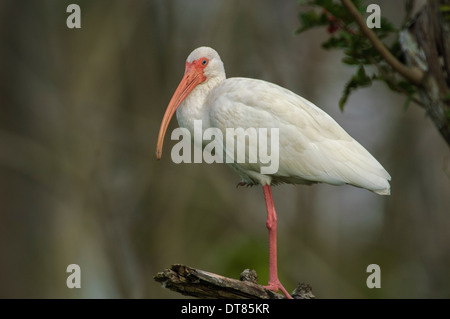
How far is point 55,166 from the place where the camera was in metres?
13.4

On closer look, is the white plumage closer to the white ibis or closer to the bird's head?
the white ibis

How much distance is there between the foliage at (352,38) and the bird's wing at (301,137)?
0.53m

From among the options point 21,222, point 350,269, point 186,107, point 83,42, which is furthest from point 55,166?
point 186,107

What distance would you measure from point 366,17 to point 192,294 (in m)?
2.85

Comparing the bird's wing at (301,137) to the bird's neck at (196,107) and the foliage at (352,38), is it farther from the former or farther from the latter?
the foliage at (352,38)

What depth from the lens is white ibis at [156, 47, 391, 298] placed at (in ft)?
18.6

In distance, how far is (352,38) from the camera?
19.4ft

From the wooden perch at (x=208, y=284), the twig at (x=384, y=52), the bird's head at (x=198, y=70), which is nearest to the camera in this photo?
the wooden perch at (x=208, y=284)

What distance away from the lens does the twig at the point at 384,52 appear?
5598 millimetres

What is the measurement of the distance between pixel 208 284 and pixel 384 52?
243 centimetres

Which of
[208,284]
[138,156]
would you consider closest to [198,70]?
[208,284]

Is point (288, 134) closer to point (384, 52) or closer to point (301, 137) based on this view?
point (301, 137)

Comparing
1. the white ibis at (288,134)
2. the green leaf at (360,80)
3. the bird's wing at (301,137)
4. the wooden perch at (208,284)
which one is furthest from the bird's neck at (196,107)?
the wooden perch at (208,284)
